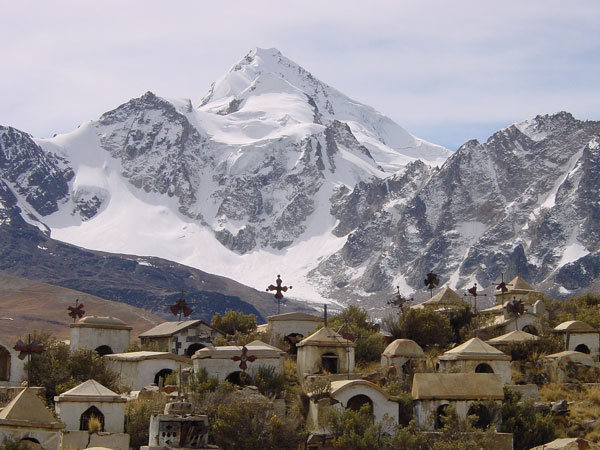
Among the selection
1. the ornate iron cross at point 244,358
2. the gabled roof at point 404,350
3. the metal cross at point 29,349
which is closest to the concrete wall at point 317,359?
the gabled roof at point 404,350

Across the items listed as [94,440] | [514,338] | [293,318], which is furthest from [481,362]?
[94,440]

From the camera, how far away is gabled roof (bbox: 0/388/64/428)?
4125cm

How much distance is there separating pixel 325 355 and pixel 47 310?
12043cm

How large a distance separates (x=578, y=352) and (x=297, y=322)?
1803 cm

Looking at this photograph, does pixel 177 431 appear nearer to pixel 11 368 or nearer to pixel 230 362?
pixel 230 362

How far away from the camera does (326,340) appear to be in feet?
205

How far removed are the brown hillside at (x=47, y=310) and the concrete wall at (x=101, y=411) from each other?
96.8m

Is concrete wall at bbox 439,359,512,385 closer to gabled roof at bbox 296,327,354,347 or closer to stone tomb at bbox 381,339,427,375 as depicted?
stone tomb at bbox 381,339,427,375

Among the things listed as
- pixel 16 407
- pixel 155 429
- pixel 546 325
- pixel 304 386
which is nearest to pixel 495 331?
pixel 546 325

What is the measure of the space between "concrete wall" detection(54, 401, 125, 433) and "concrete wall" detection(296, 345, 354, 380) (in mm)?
13083

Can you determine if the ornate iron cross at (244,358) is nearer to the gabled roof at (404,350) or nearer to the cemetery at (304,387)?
the cemetery at (304,387)

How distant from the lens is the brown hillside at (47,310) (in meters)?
159

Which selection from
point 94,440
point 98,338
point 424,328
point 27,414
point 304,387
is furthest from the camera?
point 424,328

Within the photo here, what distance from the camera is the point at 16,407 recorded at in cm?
4191
